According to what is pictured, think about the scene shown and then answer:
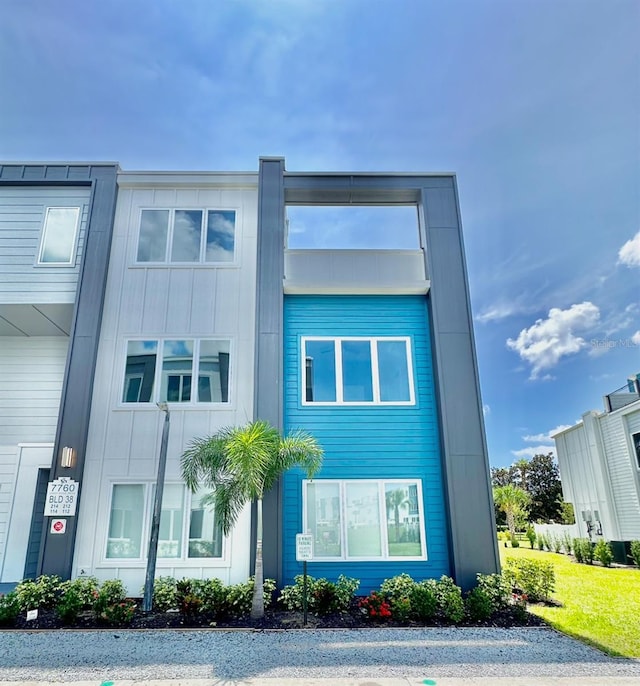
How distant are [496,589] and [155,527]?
20.3 feet

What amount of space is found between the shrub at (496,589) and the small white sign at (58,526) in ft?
25.9

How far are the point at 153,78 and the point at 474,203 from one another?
10878 millimetres

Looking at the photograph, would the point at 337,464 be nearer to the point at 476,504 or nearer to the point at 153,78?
the point at 476,504

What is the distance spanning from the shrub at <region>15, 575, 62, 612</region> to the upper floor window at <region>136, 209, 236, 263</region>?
6.75 m

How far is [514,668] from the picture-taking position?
5.18 metres

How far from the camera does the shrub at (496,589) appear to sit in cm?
758

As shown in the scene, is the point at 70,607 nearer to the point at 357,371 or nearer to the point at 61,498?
the point at 61,498

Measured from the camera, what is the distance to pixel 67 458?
28.4ft

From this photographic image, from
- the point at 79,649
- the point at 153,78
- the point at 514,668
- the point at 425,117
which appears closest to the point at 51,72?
the point at 153,78

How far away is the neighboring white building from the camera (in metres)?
16.9

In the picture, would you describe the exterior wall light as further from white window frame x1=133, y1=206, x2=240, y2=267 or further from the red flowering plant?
the red flowering plant

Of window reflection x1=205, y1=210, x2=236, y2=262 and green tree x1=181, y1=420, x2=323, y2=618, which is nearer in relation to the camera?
green tree x1=181, y1=420, x2=323, y2=618

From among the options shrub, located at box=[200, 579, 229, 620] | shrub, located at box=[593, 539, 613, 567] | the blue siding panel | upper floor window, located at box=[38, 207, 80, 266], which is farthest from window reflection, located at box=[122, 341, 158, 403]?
shrub, located at box=[593, 539, 613, 567]

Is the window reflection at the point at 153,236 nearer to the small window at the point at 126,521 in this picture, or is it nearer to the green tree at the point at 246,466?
the green tree at the point at 246,466
